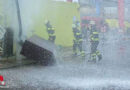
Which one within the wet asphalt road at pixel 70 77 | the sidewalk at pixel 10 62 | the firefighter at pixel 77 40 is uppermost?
the firefighter at pixel 77 40

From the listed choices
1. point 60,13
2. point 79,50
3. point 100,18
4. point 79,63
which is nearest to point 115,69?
point 79,63

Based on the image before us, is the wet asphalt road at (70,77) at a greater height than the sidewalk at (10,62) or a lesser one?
lesser

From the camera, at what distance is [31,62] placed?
8.23 meters

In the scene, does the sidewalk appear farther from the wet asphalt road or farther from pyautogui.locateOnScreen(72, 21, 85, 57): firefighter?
pyautogui.locateOnScreen(72, 21, 85, 57): firefighter

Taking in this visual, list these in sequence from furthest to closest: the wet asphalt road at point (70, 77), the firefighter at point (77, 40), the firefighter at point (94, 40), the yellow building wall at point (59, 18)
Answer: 1. the yellow building wall at point (59, 18)
2. the firefighter at point (77, 40)
3. the firefighter at point (94, 40)
4. the wet asphalt road at point (70, 77)

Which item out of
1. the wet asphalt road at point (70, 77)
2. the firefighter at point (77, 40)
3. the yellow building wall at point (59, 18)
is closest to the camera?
the wet asphalt road at point (70, 77)

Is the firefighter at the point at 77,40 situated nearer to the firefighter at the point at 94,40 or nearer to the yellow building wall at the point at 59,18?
the firefighter at the point at 94,40

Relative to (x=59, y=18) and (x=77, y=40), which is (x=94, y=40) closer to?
(x=77, y=40)

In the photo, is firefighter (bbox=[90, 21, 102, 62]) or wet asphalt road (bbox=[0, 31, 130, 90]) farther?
firefighter (bbox=[90, 21, 102, 62])

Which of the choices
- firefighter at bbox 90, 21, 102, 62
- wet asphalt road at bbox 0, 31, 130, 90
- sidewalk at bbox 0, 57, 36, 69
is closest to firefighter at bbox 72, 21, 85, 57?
firefighter at bbox 90, 21, 102, 62

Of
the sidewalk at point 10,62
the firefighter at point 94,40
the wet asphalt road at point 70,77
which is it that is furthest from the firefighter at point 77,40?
the sidewalk at point 10,62

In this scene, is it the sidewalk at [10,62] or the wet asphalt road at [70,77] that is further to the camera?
the sidewalk at [10,62]

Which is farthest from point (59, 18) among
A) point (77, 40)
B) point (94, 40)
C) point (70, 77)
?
point (70, 77)

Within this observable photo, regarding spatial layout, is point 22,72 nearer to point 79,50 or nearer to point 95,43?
point 95,43
